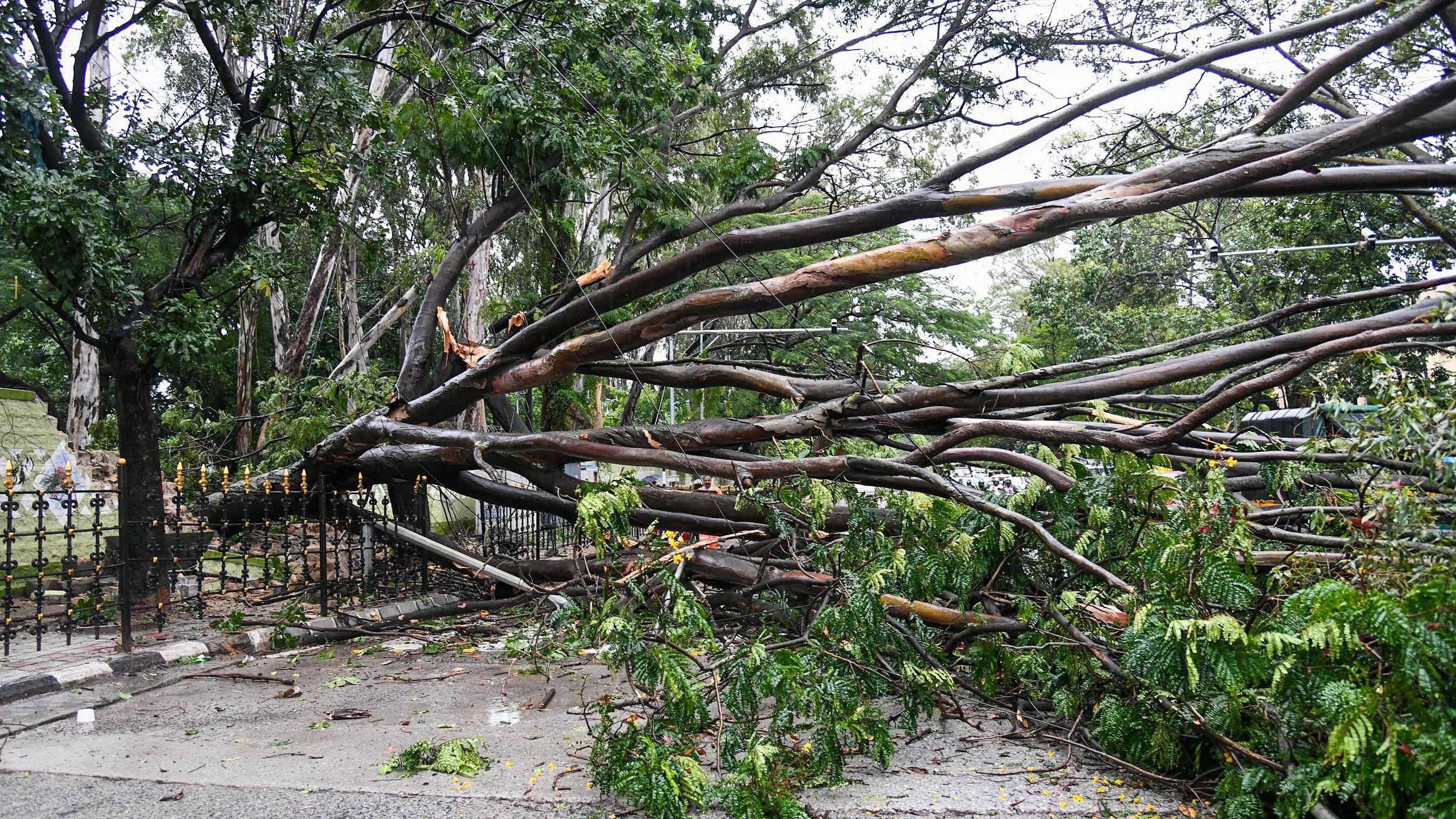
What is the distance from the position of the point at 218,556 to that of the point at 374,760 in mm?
6784

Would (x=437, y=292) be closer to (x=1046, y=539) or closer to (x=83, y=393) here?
(x=1046, y=539)

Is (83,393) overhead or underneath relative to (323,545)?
overhead

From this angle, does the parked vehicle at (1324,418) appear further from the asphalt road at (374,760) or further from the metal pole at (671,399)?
the metal pole at (671,399)

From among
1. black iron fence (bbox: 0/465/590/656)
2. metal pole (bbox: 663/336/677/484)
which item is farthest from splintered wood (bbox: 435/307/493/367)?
metal pole (bbox: 663/336/677/484)

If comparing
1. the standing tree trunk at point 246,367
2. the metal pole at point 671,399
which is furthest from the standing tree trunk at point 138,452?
the standing tree trunk at point 246,367

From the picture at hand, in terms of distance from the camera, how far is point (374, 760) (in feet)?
14.1

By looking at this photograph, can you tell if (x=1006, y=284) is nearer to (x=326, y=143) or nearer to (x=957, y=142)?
(x=957, y=142)

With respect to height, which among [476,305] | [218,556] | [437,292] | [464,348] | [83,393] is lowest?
[218,556]

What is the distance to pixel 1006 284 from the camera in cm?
3462

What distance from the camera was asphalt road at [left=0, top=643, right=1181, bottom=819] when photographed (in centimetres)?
364

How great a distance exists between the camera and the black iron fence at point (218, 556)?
696 centimetres

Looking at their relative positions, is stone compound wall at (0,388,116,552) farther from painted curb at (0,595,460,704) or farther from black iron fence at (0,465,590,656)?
painted curb at (0,595,460,704)

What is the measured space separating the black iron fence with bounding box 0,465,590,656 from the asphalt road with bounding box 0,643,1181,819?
4.65ft

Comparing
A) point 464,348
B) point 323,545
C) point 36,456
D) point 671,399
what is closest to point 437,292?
point 464,348
